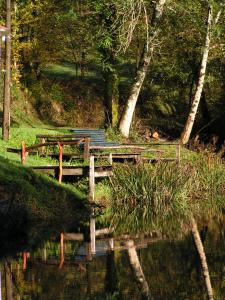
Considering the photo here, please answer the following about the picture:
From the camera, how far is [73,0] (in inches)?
1777

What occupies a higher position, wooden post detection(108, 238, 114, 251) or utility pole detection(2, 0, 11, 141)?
utility pole detection(2, 0, 11, 141)

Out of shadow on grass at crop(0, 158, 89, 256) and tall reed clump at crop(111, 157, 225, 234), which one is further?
tall reed clump at crop(111, 157, 225, 234)

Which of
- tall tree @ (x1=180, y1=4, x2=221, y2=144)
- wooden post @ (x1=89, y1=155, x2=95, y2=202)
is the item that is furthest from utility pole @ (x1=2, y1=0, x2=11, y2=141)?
tall tree @ (x1=180, y1=4, x2=221, y2=144)

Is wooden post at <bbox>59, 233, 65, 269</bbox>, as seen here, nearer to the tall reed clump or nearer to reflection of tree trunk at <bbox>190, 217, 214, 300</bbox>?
reflection of tree trunk at <bbox>190, 217, 214, 300</bbox>

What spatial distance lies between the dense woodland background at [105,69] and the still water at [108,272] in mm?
20776

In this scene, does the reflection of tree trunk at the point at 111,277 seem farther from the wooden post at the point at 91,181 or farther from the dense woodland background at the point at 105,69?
the dense woodland background at the point at 105,69

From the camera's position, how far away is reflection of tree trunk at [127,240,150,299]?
16.3 m

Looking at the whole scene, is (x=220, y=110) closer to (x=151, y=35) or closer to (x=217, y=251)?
(x=151, y=35)

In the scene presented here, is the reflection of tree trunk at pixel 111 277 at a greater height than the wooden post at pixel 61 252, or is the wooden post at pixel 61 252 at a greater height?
the wooden post at pixel 61 252

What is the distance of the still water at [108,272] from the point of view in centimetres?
1622

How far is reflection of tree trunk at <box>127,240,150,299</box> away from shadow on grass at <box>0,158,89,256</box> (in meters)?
2.44

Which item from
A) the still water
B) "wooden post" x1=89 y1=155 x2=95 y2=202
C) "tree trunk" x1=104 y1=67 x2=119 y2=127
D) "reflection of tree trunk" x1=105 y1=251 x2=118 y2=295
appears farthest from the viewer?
"tree trunk" x1=104 y1=67 x2=119 y2=127

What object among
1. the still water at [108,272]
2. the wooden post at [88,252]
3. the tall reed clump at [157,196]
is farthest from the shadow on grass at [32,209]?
the tall reed clump at [157,196]

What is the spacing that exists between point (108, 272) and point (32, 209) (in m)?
8.04
